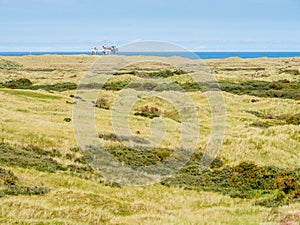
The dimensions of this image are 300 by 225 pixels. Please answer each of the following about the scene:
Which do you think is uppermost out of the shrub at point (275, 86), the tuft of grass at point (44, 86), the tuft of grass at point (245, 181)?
the shrub at point (275, 86)

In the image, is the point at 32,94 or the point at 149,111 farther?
the point at 149,111

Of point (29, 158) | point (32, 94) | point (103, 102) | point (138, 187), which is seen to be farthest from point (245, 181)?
point (103, 102)

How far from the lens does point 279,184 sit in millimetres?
24750

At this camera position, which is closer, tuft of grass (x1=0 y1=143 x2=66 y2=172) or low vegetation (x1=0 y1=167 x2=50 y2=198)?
low vegetation (x1=0 y1=167 x2=50 y2=198)

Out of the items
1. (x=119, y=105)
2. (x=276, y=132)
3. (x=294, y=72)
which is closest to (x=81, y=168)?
(x=276, y=132)

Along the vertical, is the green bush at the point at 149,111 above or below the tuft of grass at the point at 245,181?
above

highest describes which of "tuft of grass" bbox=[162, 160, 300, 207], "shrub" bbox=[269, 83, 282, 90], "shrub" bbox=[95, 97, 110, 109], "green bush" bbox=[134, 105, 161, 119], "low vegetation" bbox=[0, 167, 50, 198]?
"shrub" bbox=[269, 83, 282, 90]

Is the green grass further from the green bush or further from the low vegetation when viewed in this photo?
the low vegetation

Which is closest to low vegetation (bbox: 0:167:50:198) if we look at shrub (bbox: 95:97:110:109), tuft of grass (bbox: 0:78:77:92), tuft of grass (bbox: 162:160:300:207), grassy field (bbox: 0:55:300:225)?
grassy field (bbox: 0:55:300:225)

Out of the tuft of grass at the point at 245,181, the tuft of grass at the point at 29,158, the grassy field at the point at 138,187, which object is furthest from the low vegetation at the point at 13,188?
the tuft of grass at the point at 245,181

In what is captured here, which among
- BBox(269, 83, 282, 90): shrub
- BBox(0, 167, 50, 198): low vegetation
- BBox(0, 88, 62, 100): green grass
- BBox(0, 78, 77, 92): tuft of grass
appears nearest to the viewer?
BBox(0, 167, 50, 198): low vegetation

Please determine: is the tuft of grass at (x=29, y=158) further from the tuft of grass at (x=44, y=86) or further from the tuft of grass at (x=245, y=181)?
the tuft of grass at (x=44, y=86)

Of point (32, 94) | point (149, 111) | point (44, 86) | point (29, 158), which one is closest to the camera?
point (29, 158)

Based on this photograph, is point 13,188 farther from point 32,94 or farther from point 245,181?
point 32,94
